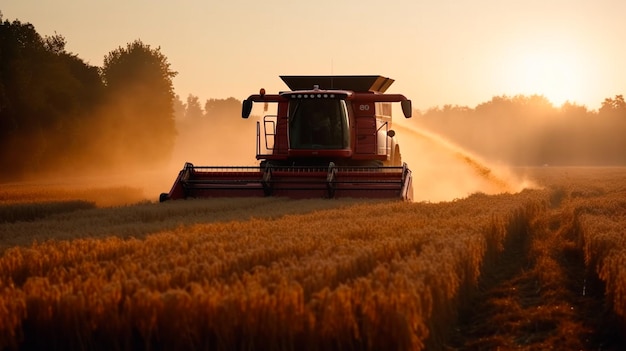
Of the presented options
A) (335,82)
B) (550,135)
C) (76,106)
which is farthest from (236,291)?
(550,135)

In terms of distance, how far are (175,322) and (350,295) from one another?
4.01 ft

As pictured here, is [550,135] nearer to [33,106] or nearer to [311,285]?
[33,106]

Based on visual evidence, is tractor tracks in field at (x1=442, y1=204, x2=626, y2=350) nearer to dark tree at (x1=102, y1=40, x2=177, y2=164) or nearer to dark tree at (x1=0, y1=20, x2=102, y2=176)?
dark tree at (x1=0, y1=20, x2=102, y2=176)

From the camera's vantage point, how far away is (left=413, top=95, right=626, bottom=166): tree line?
12575 cm

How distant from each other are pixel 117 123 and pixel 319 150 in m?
50.1

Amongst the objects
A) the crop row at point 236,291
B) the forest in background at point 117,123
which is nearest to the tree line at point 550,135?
the forest in background at point 117,123

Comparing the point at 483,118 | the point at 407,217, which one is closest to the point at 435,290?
the point at 407,217

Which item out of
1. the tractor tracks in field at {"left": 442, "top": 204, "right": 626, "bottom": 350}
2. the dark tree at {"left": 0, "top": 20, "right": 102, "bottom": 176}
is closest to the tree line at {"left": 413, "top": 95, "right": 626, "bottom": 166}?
the dark tree at {"left": 0, "top": 20, "right": 102, "bottom": 176}

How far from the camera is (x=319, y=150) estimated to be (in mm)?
23141

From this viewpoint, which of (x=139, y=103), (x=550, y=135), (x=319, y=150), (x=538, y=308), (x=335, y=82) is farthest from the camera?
(x=550, y=135)

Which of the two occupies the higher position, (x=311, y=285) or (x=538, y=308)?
(x=311, y=285)

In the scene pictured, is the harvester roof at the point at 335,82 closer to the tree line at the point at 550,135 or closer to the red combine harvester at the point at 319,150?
the red combine harvester at the point at 319,150

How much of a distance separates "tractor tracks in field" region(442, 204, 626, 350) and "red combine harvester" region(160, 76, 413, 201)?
717 cm

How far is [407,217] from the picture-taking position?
14.3m
